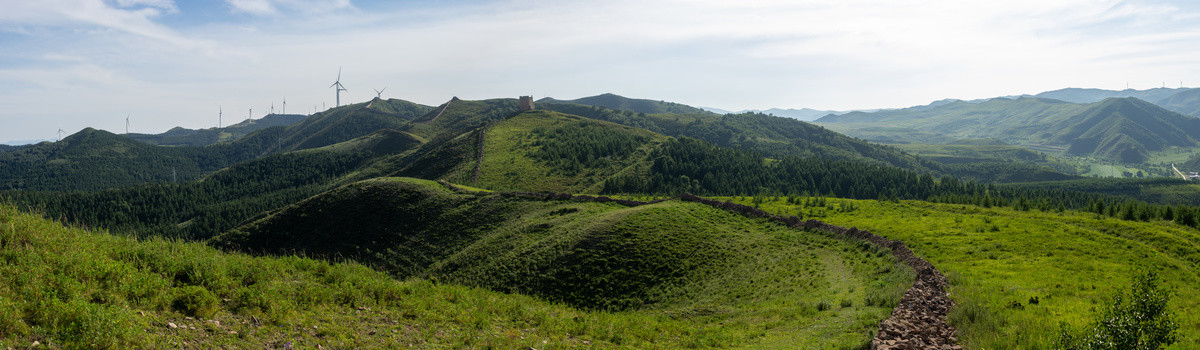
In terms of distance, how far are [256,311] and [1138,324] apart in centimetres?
2703

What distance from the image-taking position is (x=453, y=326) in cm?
2153

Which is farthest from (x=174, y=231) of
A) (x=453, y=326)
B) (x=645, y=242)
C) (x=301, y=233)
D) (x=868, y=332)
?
(x=868, y=332)

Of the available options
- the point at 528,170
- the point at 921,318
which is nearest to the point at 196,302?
the point at 921,318

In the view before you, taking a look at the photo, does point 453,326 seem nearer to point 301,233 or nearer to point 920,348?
point 920,348

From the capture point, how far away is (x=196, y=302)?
16656 mm

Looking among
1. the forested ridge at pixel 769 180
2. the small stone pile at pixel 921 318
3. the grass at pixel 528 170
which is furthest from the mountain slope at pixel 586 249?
the forested ridge at pixel 769 180

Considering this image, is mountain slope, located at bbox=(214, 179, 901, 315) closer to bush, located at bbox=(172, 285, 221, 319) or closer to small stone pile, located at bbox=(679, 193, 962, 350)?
small stone pile, located at bbox=(679, 193, 962, 350)

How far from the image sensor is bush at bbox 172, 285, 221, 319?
1627cm

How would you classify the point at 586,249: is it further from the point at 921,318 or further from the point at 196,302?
the point at 196,302

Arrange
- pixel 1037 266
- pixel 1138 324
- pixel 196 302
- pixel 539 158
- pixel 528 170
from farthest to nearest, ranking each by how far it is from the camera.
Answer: pixel 539 158, pixel 528 170, pixel 1037 266, pixel 196 302, pixel 1138 324

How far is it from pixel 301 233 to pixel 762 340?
3287 inches

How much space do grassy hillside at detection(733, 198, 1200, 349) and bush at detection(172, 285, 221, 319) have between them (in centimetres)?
2751

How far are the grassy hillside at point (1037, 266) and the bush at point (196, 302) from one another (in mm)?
27514

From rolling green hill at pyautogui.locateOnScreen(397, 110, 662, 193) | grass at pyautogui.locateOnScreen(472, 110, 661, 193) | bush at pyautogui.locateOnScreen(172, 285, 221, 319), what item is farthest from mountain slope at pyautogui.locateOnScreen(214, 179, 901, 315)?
rolling green hill at pyautogui.locateOnScreen(397, 110, 662, 193)
